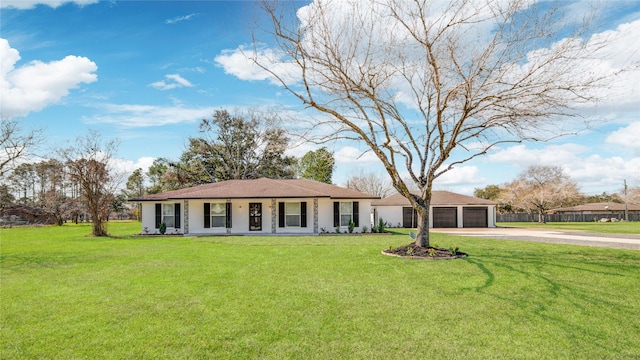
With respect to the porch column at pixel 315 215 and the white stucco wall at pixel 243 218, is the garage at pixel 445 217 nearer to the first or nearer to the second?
the white stucco wall at pixel 243 218

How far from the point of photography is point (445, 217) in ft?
103

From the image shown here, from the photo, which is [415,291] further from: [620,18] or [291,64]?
[620,18]

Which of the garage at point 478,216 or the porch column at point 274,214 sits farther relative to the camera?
the garage at point 478,216

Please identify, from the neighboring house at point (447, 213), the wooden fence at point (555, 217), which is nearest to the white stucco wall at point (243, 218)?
the neighboring house at point (447, 213)

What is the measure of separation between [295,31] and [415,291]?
24.9 feet

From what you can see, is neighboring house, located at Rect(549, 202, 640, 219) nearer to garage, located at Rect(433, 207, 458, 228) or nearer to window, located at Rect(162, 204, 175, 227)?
garage, located at Rect(433, 207, 458, 228)

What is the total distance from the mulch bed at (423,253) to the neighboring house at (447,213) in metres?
19.5

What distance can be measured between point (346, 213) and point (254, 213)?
17.6 ft

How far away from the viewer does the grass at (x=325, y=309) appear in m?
4.80

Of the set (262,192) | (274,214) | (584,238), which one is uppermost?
(262,192)

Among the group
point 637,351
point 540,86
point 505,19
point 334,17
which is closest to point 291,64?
point 334,17

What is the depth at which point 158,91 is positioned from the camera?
56.7 feet

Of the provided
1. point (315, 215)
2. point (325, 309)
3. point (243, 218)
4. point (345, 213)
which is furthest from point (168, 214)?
point (325, 309)

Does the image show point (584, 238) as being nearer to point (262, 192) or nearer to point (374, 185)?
point (262, 192)
